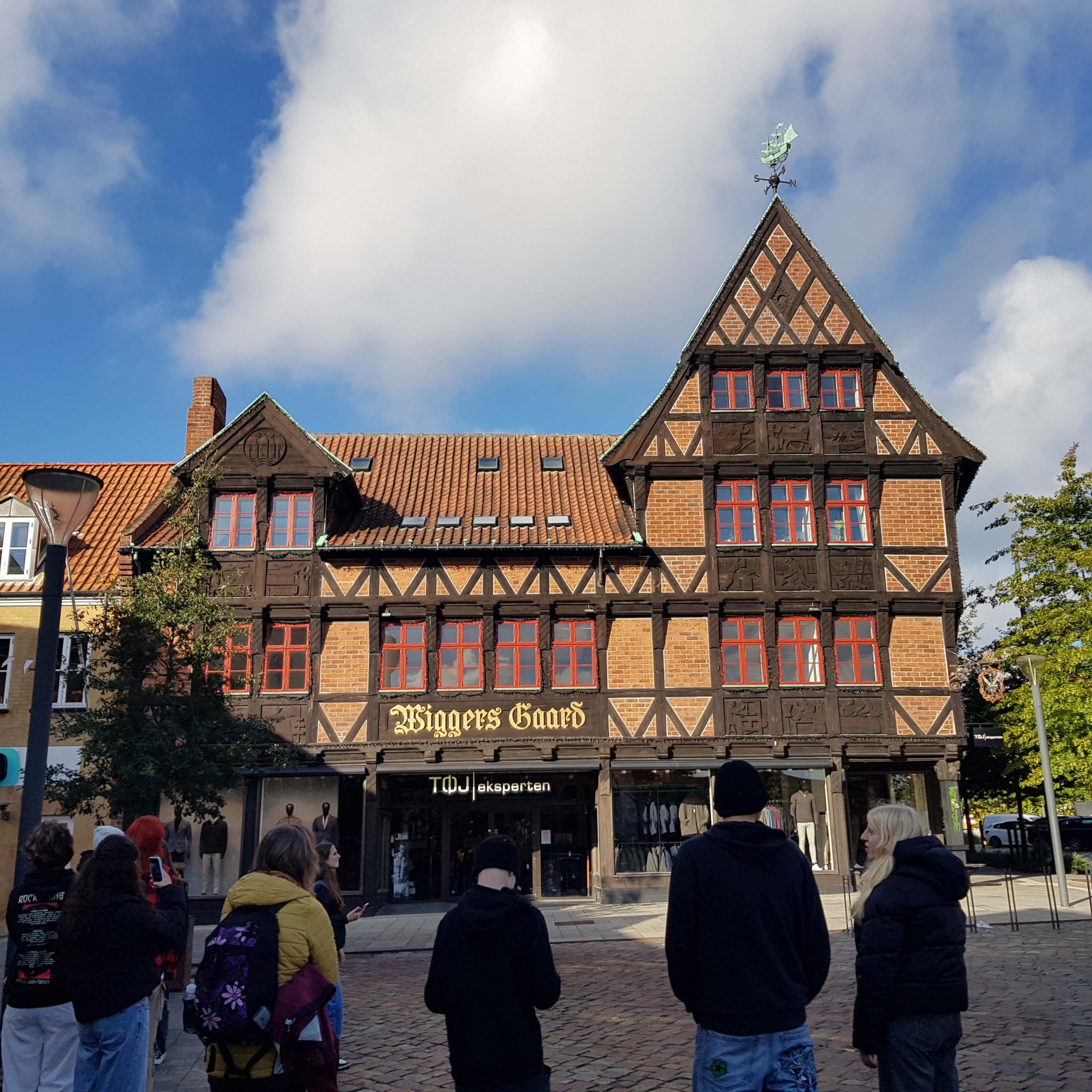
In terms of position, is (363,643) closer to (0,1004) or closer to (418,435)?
(418,435)

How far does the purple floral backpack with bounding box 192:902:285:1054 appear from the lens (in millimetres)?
4160

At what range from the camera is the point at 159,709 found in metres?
17.2

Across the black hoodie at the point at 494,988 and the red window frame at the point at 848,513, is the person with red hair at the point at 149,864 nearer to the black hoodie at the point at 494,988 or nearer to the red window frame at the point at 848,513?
the black hoodie at the point at 494,988

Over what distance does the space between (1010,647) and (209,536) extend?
2113 centimetres

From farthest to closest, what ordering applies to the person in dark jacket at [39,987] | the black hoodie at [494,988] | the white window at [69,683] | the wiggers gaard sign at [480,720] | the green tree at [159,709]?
1. the wiggers gaard sign at [480,720]
2. the white window at [69,683]
3. the green tree at [159,709]
4. the person in dark jacket at [39,987]
5. the black hoodie at [494,988]

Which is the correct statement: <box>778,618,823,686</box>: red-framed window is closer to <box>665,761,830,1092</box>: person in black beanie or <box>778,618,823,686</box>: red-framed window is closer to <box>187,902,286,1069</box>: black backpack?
<box>665,761,830,1092</box>: person in black beanie

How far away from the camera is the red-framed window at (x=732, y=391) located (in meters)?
25.6

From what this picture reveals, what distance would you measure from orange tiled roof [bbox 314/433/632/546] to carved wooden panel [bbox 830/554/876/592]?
4892 mm

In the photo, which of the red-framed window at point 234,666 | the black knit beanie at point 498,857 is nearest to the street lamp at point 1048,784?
the red-framed window at point 234,666

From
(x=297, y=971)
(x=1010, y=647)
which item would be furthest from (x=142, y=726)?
(x=1010, y=647)

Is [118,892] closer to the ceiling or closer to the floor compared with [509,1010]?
closer to the ceiling

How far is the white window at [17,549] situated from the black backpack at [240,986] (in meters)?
22.9

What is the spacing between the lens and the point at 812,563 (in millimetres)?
24516

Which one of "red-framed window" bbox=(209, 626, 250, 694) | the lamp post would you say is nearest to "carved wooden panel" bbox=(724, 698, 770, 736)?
"red-framed window" bbox=(209, 626, 250, 694)
